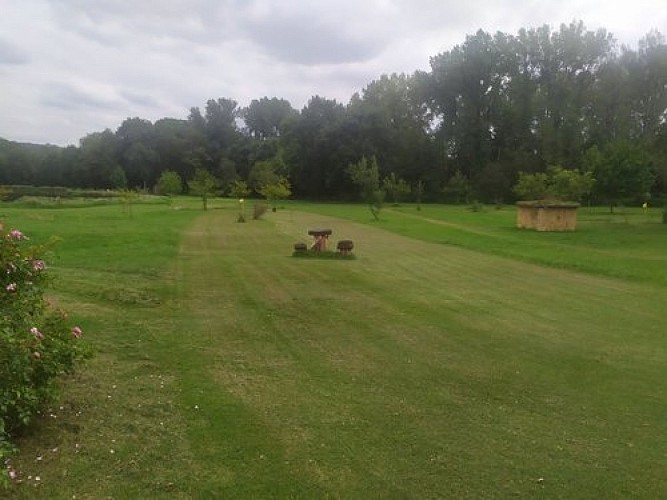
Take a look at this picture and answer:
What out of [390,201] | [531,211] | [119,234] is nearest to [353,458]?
[119,234]

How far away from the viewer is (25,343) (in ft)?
16.1

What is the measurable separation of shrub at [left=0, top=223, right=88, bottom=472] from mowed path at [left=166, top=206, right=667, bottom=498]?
132 centimetres

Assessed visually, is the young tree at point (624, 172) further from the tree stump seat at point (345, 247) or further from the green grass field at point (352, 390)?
the tree stump seat at point (345, 247)

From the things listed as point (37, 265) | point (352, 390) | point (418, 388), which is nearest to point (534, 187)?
point (418, 388)

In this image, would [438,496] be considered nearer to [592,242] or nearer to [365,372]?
[365,372]

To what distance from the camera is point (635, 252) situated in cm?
2403

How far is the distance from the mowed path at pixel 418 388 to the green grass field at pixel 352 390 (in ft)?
0.09

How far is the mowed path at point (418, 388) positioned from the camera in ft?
16.1

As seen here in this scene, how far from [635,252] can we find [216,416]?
22.5m

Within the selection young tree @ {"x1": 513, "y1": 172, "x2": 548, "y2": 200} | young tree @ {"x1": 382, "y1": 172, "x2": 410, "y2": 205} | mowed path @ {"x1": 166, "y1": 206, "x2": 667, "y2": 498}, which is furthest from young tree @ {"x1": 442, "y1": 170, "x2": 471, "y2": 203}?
mowed path @ {"x1": 166, "y1": 206, "x2": 667, "y2": 498}

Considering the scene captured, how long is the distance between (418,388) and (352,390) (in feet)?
2.56

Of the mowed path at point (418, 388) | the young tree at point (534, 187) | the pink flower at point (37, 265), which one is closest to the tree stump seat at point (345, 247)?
the mowed path at point (418, 388)

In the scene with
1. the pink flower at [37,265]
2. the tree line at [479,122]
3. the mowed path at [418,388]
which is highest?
the tree line at [479,122]

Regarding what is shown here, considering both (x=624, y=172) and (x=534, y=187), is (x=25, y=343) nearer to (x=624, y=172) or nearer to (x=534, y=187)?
(x=624, y=172)
